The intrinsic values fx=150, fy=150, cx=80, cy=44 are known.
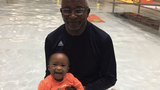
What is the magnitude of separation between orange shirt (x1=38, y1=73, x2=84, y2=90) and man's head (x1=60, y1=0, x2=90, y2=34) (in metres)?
0.38

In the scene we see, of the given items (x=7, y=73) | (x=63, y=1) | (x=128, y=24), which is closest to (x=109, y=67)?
(x=63, y=1)

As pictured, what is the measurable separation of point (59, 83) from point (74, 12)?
1.67 feet

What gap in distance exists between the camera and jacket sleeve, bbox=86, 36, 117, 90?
3.51ft

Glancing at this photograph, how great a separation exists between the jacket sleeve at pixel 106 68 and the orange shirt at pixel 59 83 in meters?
0.10

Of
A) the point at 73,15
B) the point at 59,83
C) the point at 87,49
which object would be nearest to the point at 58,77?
the point at 59,83

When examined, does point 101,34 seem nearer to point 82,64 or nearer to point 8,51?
point 82,64

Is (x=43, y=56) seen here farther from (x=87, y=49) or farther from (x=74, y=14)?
(x=74, y=14)

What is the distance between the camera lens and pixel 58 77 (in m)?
1.04

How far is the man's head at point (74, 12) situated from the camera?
3.19ft

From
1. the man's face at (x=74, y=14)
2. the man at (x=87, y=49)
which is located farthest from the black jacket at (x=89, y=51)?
the man's face at (x=74, y=14)

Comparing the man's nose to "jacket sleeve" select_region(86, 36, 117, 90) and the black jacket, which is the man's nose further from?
"jacket sleeve" select_region(86, 36, 117, 90)

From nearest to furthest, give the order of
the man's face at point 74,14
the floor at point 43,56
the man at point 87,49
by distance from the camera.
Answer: the man's face at point 74,14
the man at point 87,49
the floor at point 43,56

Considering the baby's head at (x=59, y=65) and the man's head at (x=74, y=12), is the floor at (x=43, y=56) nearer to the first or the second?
the baby's head at (x=59, y=65)

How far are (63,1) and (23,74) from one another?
1.58 m
